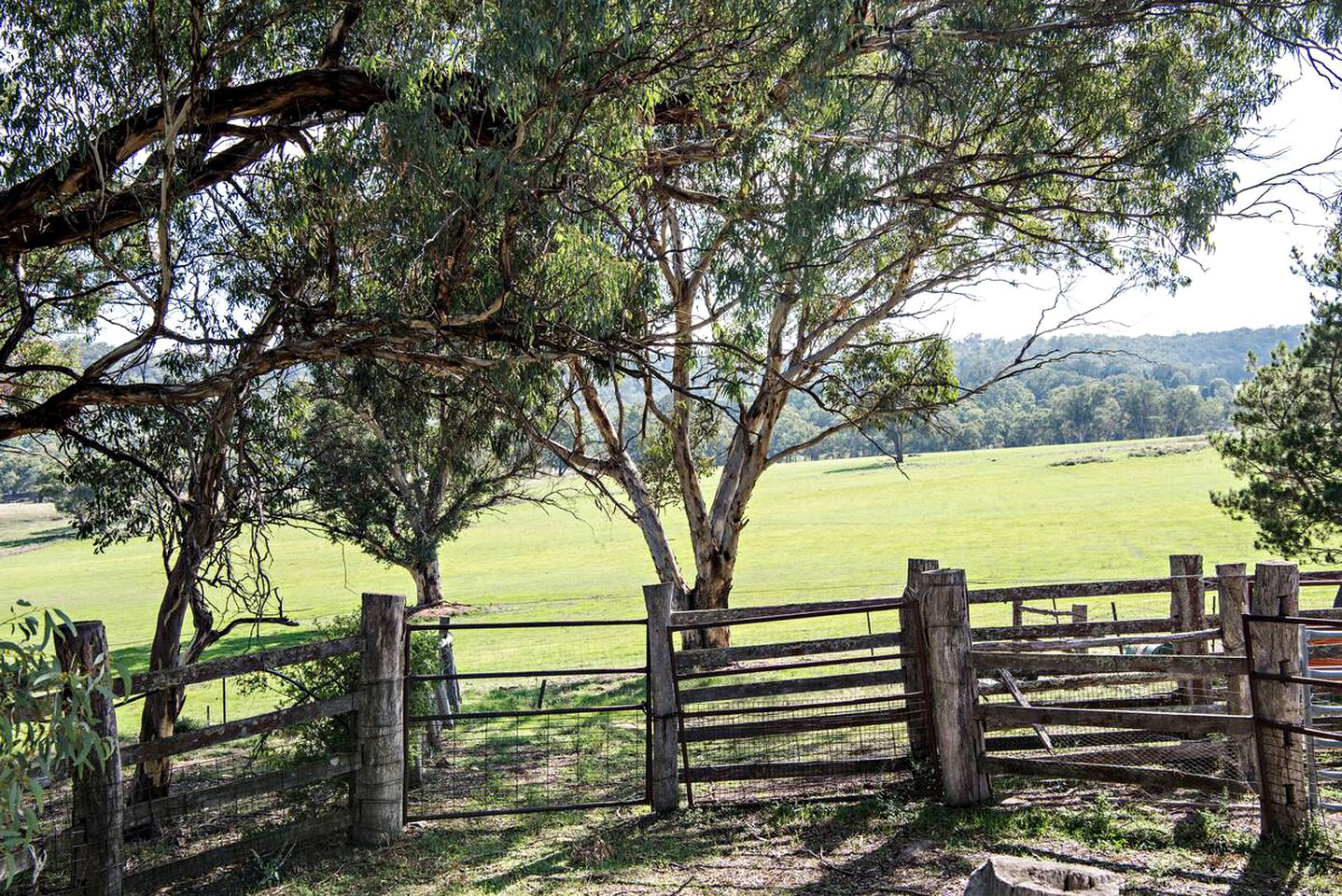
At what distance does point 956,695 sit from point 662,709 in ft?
6.89

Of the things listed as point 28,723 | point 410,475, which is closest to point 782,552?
point 410,475

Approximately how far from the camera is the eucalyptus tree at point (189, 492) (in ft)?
28.1

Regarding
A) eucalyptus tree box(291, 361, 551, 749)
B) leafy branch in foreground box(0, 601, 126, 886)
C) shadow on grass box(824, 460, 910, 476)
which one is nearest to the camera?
leafy branch in foreground box(0, 601, 126, 886)

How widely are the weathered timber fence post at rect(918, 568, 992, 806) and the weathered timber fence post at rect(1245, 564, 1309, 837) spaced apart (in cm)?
167

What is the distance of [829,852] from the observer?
20.7 ft

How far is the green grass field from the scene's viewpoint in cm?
3475

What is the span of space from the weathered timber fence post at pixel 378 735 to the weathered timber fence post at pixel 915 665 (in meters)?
3.69

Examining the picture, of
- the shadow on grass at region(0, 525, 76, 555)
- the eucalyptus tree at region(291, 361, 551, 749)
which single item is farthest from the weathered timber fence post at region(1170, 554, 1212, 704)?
the shadow on grass at region(0, 525, 76, 555)

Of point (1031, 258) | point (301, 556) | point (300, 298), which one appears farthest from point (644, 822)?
point (301, 556)

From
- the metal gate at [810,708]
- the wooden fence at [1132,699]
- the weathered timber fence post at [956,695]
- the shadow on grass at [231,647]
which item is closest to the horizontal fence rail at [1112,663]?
the wooden fence at [1132,699]

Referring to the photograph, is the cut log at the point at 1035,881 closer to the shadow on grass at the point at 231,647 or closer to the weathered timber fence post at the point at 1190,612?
the weathered timber fence post at the point at 1190,612

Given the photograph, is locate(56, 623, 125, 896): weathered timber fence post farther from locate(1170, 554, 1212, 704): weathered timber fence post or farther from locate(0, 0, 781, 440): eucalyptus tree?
locate(1170, 554, 1212, 704): weathered timber fence post

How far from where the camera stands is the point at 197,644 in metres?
9.27

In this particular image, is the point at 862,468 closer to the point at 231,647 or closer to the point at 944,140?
the point at 231,647
